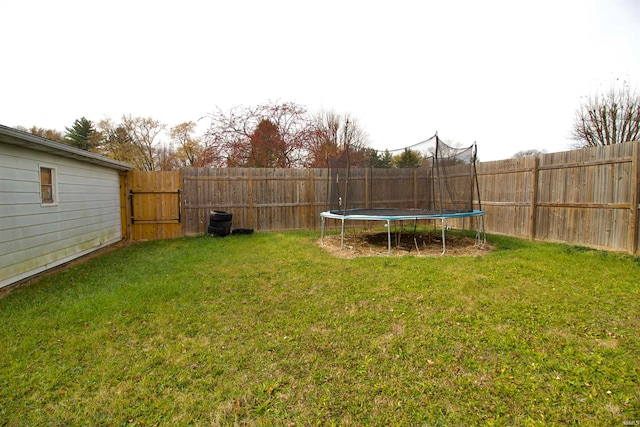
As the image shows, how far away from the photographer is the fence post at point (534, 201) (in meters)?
6.05

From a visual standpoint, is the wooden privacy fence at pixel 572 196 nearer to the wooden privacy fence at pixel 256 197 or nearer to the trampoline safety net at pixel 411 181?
the trampoline safety net at pixel 411 181

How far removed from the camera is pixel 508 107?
9570 mm

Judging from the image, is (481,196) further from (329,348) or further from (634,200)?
(329,348)

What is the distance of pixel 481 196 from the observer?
7.47 meters

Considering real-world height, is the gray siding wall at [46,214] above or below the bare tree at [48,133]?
below

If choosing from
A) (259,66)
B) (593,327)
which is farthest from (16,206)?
(259,66)

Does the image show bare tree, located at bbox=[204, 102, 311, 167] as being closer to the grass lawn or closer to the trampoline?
the trampoline

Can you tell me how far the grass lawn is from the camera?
1.61m

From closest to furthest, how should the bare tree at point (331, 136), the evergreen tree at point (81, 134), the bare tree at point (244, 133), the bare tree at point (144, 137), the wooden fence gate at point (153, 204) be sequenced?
the wooden fence gate at point (153, 204) < the bare tree at point (244, 133) < the bare tree at point (331, 136) < the bare tree at point (144, 137) < the evergreen tree at point (81, 134)

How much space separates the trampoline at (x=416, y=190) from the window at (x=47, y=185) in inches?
184

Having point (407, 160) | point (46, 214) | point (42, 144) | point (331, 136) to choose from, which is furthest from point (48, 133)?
point (407, 160)

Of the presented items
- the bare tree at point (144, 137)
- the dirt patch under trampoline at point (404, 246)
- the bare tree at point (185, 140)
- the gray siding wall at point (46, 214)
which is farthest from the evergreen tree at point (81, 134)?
the dirt patch under trampoline at point (404, 246)

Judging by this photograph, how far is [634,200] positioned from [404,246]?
138 inches

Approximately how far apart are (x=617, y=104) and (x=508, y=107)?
14.5 feet
